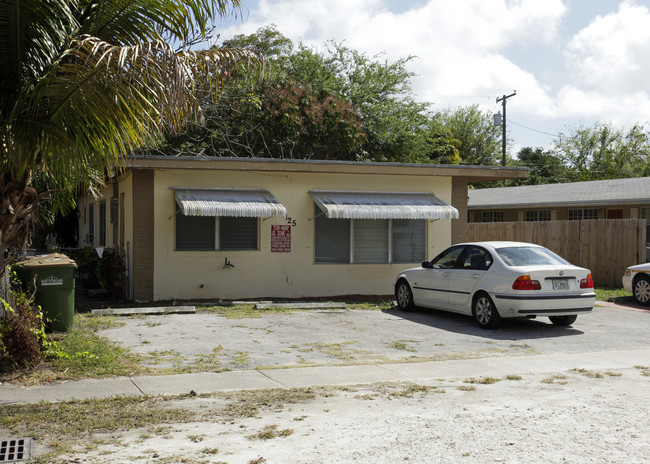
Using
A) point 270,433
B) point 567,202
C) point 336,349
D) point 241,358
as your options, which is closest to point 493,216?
point 567,202

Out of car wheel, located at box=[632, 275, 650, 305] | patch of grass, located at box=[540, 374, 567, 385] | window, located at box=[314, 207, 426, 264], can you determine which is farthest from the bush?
car wheel, located at box=[632, 275, 650, 305]

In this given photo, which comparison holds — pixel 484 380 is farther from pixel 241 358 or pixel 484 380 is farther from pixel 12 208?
pixel 12 208

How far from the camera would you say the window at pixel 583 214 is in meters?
26.1

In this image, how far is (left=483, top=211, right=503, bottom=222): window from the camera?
98.3 feet

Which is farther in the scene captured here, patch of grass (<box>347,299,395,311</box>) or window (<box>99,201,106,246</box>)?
window (<box>99,201,106,246</box>)

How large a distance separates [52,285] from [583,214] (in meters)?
21.9

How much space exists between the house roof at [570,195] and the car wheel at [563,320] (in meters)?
12.3

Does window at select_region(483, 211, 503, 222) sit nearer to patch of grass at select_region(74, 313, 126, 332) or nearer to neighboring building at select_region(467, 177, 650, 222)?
neighboring building at select_region(467, 177, 650, 222)

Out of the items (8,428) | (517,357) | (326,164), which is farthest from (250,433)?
(326,164)

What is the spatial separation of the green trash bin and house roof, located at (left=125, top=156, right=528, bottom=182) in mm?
3970

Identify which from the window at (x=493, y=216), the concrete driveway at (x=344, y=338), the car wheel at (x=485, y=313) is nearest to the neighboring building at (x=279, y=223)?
the concrete driveway at (x=344, y=338)

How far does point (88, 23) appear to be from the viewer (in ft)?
24.3

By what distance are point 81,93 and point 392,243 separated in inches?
415

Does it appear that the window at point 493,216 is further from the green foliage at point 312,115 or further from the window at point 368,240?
the window at point 368,240
